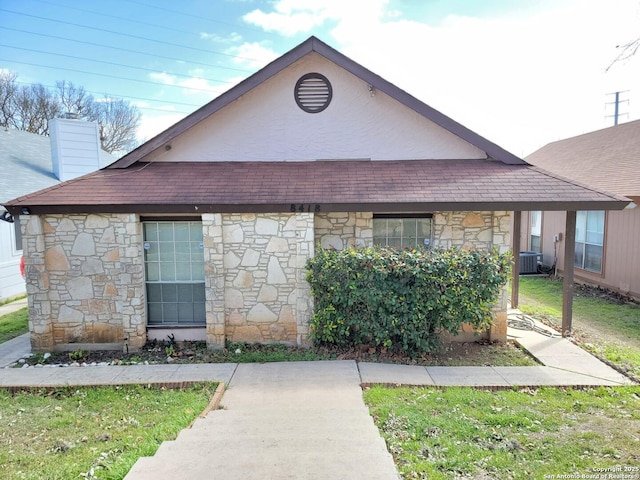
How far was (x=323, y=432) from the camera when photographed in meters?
3.96

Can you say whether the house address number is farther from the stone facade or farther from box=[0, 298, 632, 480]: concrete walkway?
box=[0, 298, 632, 480]: concrete walkway

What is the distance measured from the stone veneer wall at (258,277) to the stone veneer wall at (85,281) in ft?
4.45

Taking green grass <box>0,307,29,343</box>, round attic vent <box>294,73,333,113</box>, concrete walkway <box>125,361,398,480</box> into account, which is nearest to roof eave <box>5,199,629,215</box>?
round attic vent <box>294,73,333,113</box>

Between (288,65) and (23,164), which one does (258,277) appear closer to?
(288,65)

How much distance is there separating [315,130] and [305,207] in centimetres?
218

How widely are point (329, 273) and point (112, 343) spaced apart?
4.17m

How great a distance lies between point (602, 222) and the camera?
11.7 metres

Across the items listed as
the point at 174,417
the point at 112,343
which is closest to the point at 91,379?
the point at 112,343

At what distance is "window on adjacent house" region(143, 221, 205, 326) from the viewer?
7355mm

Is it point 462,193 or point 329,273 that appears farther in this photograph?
point 462,193

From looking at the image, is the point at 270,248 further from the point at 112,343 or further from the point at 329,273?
the point at 112,343

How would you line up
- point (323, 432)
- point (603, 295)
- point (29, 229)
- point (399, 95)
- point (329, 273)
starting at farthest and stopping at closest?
point (603, 295), point (399, 95), point (29, 229), point (329, 273), point (323, 432)

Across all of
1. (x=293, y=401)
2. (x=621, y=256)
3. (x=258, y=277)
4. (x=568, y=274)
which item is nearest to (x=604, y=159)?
(x=621, y=256)

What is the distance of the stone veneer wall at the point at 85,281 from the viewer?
7008 mm
